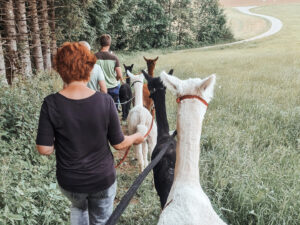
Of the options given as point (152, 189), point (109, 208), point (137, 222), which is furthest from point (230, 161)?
point (109, 208)

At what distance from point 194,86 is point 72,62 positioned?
101cm

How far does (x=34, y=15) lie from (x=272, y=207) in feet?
30.6

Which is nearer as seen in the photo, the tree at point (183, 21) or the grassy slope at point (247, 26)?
the tree at point (183, 21)

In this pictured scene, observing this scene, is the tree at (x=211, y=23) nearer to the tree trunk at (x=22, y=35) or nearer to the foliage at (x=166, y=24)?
the foliage at (x=166, y=24)

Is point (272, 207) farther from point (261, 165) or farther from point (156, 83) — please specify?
point (156, 83)

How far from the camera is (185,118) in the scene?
1.87m

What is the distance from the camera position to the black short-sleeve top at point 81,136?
5.89ft

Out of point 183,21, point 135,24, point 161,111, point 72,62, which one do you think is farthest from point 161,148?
point 183,21

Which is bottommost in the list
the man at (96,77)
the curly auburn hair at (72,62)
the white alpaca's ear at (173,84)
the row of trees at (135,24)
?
the man at (96,77)

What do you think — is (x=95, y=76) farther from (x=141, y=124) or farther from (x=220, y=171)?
(x=220, y=171)

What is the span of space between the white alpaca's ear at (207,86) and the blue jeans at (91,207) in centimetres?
126

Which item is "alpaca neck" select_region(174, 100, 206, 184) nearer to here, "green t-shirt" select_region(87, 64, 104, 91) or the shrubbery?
the shrubbery

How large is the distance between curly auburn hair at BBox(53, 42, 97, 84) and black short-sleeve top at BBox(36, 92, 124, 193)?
0.60 feet

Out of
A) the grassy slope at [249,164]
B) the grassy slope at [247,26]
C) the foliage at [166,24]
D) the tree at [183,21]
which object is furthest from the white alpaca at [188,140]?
the grassy slope at [247,26]
